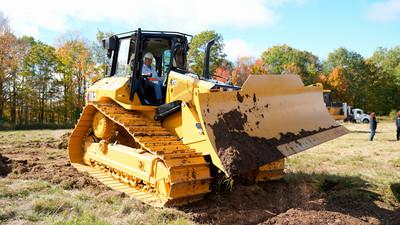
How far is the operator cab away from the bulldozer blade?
180cm

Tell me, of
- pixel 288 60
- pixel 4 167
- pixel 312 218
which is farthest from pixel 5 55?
pixel 288 60

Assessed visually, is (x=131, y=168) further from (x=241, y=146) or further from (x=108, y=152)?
(x=241, y=146)

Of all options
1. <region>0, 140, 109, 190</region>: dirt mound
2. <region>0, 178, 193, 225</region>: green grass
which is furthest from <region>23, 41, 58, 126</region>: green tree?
<region>0, 178, 193, 225</region>: green grass

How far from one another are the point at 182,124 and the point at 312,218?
2.27 metres

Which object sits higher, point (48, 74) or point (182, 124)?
point (48, 74)

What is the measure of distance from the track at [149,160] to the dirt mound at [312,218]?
106cm

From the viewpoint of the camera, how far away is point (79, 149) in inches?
328

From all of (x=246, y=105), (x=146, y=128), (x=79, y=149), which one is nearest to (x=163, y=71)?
(x=146, y=128)

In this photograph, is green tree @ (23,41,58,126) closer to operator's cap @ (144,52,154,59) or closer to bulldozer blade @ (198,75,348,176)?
operator's cap @ (144,52,154,59)

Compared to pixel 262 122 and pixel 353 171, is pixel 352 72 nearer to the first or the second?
pixel 353 171

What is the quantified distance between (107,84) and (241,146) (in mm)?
3530

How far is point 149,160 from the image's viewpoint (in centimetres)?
539

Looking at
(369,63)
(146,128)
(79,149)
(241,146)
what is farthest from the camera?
(369,63)

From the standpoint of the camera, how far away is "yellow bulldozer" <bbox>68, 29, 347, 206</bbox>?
497cm
